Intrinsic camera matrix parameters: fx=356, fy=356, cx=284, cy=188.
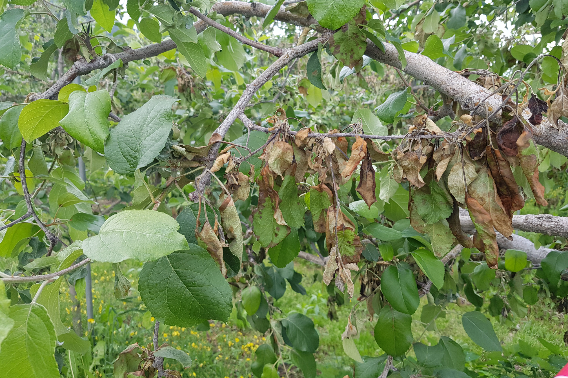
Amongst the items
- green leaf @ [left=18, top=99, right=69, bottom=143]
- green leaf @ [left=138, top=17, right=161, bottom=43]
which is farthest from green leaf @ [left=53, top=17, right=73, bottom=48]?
green leaf @ [left=18, top=99, right=69, bottom=143]

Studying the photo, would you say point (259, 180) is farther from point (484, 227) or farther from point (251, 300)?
point (251, 300)

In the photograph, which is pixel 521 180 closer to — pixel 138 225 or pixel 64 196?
pixel 138 225

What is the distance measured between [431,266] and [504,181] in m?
0.46

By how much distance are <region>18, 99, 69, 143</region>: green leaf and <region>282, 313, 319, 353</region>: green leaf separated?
126 centimetres

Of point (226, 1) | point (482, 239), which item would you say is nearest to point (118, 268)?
point (482, 239)

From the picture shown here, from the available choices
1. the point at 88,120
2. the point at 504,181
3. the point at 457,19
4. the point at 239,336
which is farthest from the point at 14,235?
the point at 239,336

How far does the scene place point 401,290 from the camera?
1.13m

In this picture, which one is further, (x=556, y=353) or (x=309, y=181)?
(x=556, y=353)

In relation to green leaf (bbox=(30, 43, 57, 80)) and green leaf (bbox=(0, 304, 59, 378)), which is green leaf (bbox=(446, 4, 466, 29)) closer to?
green leaf (bbox=(30, 43, 57, 80))

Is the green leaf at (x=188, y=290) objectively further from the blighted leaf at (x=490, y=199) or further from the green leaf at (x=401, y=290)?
the green leaf at (x=401, y=290)

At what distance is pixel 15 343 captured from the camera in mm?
449

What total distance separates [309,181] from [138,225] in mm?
479

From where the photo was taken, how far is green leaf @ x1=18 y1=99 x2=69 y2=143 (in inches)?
25.4

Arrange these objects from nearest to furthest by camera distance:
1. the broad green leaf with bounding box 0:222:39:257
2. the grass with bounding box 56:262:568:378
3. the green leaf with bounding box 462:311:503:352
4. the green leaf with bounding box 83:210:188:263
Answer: the green leaf with bounding box 83:210:188:263 < the broad green leaf with bounding box 0:222:39:257 < the green leaf with bounding box 462:311:503:352 < the grass with bounding box 56:262:568:378
